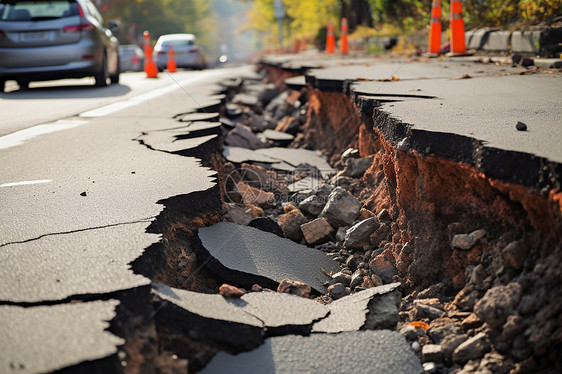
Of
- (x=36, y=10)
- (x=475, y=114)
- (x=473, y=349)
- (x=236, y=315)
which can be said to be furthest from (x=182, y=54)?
(x=473, y=349)

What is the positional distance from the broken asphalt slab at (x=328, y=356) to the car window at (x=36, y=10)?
9044 millimetres

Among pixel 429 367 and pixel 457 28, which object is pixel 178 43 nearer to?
pixel 457 28

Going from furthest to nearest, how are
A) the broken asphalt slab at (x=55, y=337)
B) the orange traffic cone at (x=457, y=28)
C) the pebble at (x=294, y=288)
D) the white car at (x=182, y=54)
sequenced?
the white car at (x=182, y=54)
the orange traffic cone at (x=457, y=28)
the pebble at (x=294, y=288)
the broken asphalt slab at (x=55, y=337)

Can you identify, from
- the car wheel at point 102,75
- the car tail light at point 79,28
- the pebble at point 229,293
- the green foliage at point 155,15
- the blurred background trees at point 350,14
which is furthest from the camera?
the green foliage at point 155,15

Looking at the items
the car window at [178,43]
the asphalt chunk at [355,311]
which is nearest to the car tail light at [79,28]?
the asphalt chunk at [355,311]

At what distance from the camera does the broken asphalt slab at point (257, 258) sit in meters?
2.91

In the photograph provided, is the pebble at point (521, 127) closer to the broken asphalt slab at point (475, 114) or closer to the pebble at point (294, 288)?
the broken asphalt slab at point (475, 114)

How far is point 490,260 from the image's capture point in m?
2.39

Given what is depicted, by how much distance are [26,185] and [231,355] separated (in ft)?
7.02

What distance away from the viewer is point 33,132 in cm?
573

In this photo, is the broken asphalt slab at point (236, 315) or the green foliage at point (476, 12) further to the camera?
the green foliage at point (476, 12)

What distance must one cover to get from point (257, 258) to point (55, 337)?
1391 millimetres

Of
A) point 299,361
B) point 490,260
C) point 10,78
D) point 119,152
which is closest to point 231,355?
point 299,361

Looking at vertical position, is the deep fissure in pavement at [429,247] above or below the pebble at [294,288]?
above
